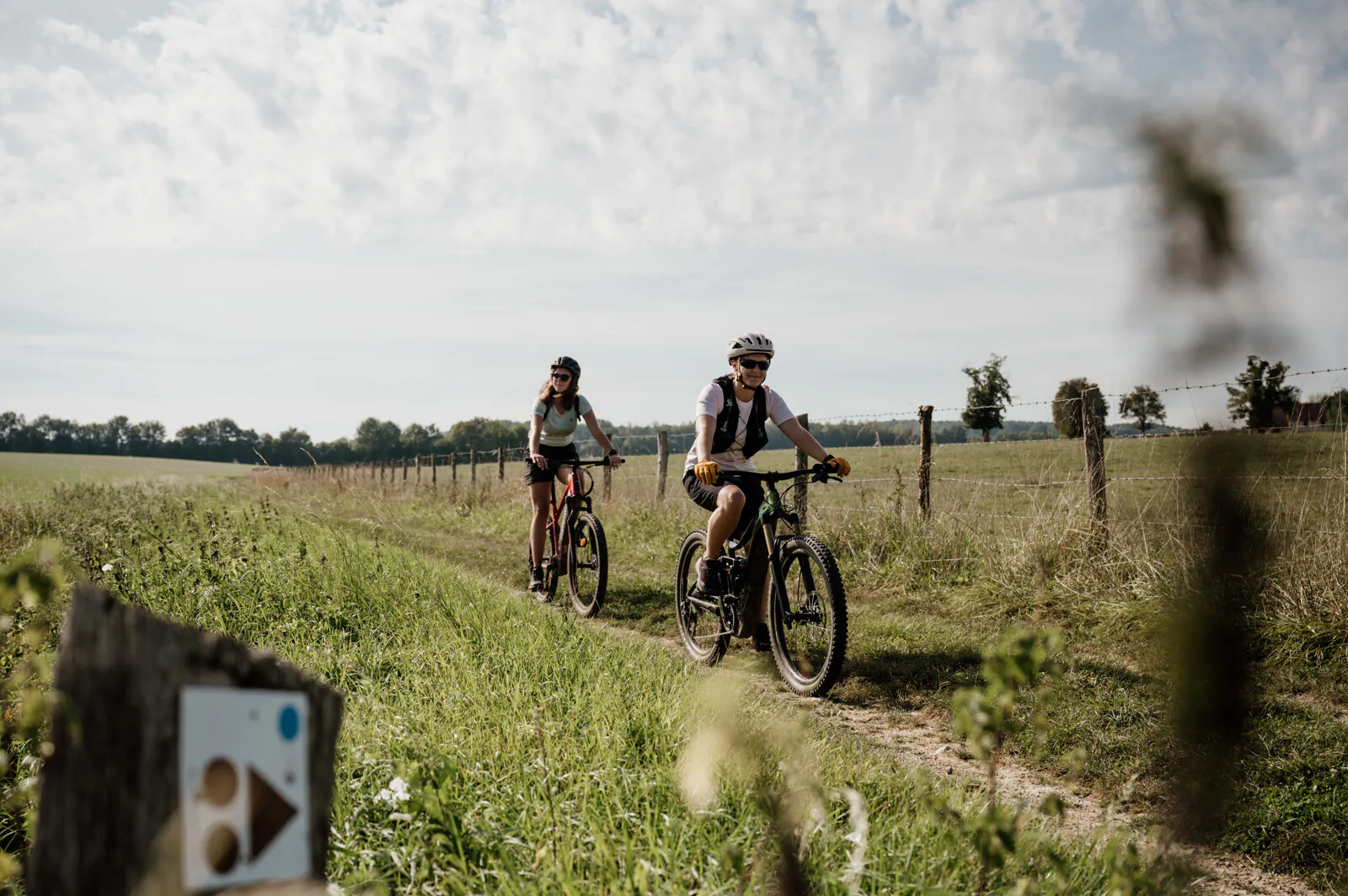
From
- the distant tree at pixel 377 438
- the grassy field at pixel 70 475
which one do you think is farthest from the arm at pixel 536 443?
the distant tree at pixel 377 438

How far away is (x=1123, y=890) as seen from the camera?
1.70m

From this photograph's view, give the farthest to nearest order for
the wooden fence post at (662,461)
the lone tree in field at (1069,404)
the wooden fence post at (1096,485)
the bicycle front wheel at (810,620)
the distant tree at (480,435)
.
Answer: the distant tree at (480,435)
the wooden fence post at (662,461)
the wooden fence post at (1096,485)
the bicycle front wheel at (810,620)
the lone tree in field at (1069,404)

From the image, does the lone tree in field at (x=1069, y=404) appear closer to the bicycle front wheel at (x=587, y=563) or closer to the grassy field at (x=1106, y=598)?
the grassy field at (x=1106, y=598)

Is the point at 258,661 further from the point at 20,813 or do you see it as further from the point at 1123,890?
the point at 20,813

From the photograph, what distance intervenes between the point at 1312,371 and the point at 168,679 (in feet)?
4.07

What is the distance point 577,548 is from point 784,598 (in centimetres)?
303

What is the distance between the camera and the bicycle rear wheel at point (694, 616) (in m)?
6.17

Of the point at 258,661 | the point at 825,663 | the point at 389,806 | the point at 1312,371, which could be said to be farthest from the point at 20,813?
the point at 1312,371

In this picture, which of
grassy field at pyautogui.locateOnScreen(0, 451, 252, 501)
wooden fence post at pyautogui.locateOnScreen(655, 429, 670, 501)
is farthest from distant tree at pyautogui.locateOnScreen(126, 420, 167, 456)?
wooden fence post at pyautogui.locateOnScreen(655, 429, 670, 501)

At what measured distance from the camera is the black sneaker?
604 cm

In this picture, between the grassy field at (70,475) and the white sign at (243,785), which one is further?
the grassy field at (70,475)

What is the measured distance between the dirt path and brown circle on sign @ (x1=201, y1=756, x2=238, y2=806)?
7.06 feet

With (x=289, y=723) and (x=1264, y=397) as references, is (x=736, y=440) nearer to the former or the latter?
(x=289, y=723)

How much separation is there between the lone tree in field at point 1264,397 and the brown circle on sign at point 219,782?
123cm
